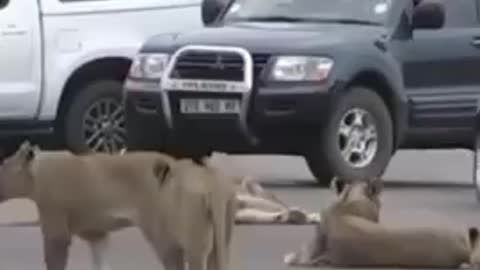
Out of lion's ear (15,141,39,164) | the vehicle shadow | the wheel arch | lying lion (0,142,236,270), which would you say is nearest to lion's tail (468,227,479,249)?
lying lion (0,142,236,270)

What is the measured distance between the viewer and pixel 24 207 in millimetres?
13914

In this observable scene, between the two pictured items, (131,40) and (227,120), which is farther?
(131,40)

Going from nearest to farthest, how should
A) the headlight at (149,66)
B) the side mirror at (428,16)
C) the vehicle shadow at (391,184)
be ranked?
the headlight at (149,66) → the side mirror at (428,16) → the vehicle shadow at (391,184)

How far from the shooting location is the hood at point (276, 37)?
14719 millimetres

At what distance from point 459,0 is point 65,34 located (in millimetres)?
3533

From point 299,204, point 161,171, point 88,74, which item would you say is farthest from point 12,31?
point 161,171

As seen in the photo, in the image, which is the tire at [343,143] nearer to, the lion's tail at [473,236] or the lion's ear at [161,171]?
the lion's tail at [473,236]

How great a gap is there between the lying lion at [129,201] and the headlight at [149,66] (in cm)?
524

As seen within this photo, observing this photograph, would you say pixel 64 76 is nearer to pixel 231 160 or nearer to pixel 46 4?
pixel 46 4

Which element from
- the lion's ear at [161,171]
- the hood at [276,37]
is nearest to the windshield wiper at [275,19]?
the hood at [276,37]

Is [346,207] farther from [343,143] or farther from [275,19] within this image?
[275,19]

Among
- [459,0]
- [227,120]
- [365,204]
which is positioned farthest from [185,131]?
[365,204]

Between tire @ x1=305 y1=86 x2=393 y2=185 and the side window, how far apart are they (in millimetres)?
1080

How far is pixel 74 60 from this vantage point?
16844 mm
